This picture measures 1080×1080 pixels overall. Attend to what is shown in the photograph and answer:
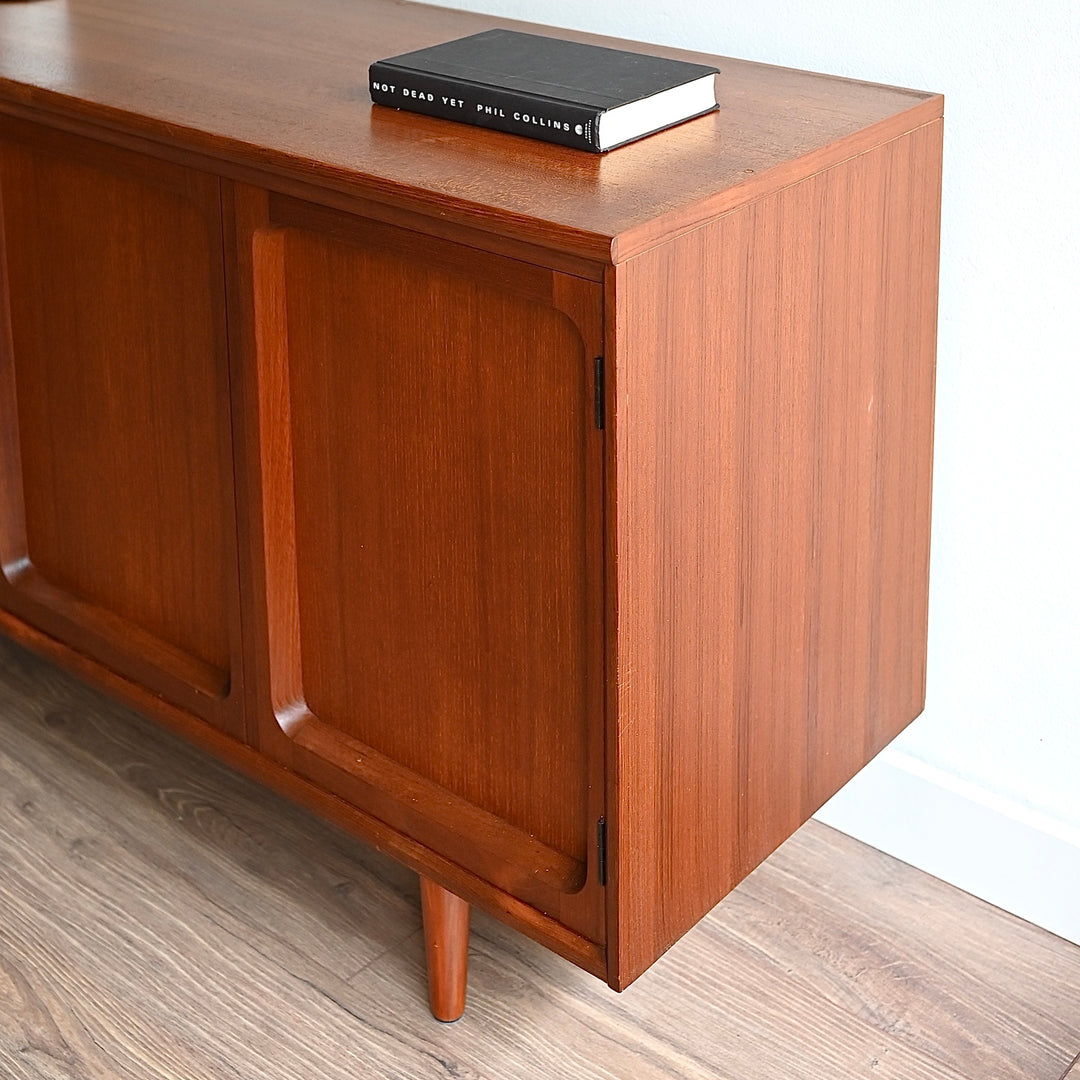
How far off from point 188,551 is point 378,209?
1.36 ft

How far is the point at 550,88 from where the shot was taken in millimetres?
1034

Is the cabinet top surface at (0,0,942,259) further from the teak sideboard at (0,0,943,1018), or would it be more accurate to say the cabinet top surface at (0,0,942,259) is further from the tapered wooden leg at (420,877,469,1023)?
the tapered wooden leg at (420,877,469,1023)

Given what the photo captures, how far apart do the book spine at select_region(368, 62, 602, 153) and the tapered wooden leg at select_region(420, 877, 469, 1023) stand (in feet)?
1.89

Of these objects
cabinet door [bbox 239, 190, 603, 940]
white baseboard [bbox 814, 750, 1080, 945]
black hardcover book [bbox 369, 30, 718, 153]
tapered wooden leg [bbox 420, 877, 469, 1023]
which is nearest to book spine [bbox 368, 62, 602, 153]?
black hardcover book [bbox 369, 30, 718, 153]

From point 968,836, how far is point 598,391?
70 centimetres

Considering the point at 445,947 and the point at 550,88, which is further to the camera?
the point at 445,947

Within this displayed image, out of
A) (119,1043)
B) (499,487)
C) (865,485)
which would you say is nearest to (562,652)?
A: (499,487)

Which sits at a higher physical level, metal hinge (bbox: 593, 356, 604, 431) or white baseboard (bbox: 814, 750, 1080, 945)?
metal hinge (bbox: 593, 356, 604, 431)

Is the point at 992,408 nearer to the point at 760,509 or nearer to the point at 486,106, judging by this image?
the point at 760,509

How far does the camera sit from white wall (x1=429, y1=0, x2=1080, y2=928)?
45.9 inches

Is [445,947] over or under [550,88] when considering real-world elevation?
under

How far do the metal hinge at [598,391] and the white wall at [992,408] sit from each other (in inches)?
18.2

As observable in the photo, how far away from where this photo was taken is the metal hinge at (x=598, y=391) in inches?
35.6

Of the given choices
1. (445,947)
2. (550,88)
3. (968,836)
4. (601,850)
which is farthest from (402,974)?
(550,88)
